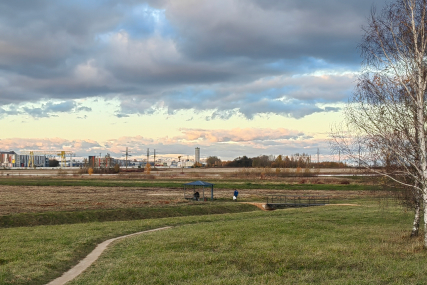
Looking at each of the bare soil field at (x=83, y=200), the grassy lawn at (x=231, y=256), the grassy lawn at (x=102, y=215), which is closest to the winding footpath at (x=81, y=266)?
the grassy lawn at (x=231, y=256)

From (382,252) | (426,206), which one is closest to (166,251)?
(382,252)

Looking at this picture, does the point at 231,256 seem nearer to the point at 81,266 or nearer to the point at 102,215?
the point at 81,266

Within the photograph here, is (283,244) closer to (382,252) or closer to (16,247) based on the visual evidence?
(382,252)

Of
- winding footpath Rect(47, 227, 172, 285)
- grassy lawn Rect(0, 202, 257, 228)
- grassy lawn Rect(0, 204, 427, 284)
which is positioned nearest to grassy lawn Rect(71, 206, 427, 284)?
grassy lawn Rect(0, 204, 427, 284)

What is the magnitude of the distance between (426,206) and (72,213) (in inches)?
954

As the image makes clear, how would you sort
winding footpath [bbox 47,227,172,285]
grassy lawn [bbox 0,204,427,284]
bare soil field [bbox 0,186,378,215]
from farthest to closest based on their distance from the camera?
bare soil field [bbox 0,186,378,215], winding footpath [bbox 47,227,172,285], grassy lawn [bbox 0,204,427,284]

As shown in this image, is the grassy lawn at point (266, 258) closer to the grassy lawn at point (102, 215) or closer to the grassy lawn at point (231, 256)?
the grassy lawn at point (231, 256)

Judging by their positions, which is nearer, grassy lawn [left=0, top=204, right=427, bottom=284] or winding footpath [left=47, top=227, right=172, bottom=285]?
grassy lawn [left=0, top=204, right=427, bottom=284]

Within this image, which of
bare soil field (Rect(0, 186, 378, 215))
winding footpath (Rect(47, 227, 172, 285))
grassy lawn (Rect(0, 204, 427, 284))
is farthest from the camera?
bare soil field (Rect(0, 186, 378, 215))

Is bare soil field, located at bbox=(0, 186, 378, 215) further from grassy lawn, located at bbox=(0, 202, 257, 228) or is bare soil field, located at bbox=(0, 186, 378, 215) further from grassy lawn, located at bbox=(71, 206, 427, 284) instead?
grassy lawn, located at bbox=(71, 206, 427, 284)

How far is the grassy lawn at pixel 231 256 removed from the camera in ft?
37.5

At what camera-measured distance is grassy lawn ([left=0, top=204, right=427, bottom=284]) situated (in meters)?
11.4

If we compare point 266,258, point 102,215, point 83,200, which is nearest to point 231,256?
point 266,258

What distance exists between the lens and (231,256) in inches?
557
